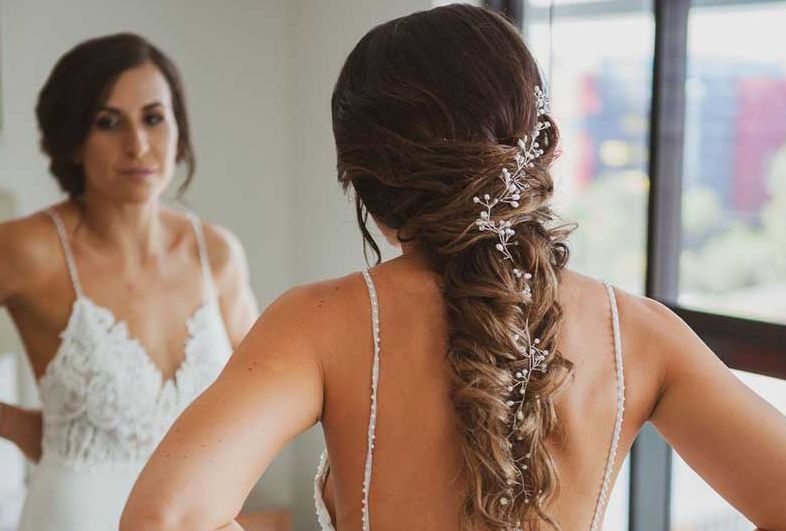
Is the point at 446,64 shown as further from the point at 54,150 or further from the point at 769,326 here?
the point at 54,150

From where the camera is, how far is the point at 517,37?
1011 millimetres

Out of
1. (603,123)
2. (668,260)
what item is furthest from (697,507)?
(603,123)

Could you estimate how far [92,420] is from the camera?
200cm

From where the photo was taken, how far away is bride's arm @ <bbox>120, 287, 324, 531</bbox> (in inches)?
36.2

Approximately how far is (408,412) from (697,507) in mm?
1350

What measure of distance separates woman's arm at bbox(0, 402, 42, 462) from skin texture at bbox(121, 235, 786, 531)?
4.01 feet

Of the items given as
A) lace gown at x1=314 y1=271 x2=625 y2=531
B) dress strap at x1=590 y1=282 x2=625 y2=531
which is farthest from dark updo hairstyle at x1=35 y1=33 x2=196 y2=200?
dress strap at x1=590 y1=282 x2=625 y2=531

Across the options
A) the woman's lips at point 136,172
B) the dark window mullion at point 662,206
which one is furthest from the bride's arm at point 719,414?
the woman's lips at point 136,172

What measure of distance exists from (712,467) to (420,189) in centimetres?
45

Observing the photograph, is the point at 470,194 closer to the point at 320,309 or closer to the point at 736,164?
the point at 320,309

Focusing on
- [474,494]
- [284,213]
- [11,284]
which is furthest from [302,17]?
[474,494]

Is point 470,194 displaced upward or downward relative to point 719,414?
upward

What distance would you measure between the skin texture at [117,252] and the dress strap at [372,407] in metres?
1.14

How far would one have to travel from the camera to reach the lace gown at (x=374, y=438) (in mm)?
1000
